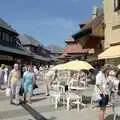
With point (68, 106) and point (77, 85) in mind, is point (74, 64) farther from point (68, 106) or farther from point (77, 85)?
point (68, 106)

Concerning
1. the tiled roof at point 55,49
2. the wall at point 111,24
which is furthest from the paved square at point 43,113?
the tiled roof at point 55,49

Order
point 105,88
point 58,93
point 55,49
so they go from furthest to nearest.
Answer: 1. point 55,49
2. point 58,93
3. point 105,88

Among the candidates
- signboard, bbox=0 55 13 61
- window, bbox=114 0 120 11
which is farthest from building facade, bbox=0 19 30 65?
window, bbox=114 0 120 11

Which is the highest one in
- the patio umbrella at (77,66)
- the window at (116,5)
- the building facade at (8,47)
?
the building facade at (8,47)

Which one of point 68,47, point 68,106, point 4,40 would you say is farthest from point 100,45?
point 4,40

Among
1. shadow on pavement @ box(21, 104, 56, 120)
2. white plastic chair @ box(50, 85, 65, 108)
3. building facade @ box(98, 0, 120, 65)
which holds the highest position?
building facade @ box(98, 0, 120, 65)

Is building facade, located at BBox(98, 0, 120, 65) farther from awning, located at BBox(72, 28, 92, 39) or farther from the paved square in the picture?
the paved square

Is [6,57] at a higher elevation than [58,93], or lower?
higher

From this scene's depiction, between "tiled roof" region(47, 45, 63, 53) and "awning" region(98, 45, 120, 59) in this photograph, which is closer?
"awning" region(98, 45, 120, 59)

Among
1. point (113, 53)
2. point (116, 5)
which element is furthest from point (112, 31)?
point (113, 53)

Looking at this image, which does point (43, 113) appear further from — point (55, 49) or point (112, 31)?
point (55, 49)

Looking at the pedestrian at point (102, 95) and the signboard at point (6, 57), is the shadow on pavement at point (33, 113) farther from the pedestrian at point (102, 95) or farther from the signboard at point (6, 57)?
the signboard at point (6, 57)

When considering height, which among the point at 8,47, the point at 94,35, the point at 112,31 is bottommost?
the point at 112,31

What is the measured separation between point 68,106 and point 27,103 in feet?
8.75
